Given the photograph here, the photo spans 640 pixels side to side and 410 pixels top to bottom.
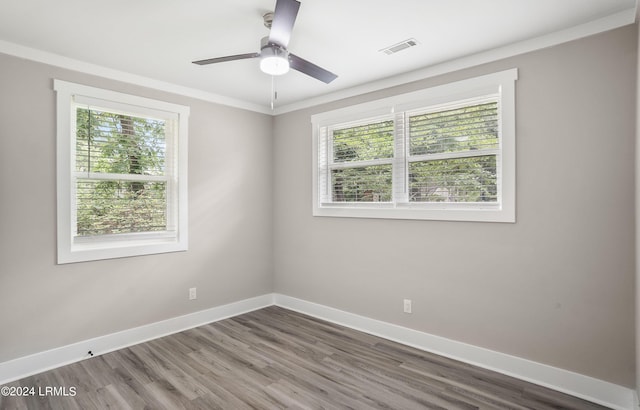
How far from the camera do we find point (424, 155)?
3238 millimetres

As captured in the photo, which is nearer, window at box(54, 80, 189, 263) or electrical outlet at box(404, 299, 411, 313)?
window at box(54, 80, 189, 263)

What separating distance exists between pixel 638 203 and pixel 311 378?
2470 mm

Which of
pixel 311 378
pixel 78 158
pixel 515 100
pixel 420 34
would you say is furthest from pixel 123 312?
pixel 515 100

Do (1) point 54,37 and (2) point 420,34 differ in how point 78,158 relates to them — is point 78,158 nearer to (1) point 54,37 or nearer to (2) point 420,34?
(1) point 54,37

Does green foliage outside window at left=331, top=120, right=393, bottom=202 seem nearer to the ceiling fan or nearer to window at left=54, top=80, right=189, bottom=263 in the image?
the ceiling fan

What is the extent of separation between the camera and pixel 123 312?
327cm

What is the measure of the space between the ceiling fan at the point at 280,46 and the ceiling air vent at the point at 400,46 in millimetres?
585

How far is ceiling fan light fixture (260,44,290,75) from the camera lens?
2164 mm

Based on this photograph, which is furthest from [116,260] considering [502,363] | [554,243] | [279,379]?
[554,243]

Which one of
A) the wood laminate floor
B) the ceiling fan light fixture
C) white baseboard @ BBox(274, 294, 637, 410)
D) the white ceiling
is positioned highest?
the white ceiling

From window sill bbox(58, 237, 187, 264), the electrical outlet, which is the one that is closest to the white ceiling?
window sill bbox(58, 237, 187, 264)

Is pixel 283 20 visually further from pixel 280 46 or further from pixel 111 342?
pixel 111 342

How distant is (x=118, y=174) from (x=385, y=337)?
3.03 m

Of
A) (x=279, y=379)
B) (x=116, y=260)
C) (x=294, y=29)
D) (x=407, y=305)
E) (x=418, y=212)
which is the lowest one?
(x=279, y=379)
